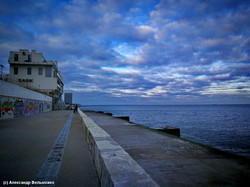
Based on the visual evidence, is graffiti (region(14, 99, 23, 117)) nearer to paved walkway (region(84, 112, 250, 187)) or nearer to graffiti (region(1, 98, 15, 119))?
graffiti (region(1, 98, 15, 119))

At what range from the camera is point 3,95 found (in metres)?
17.0

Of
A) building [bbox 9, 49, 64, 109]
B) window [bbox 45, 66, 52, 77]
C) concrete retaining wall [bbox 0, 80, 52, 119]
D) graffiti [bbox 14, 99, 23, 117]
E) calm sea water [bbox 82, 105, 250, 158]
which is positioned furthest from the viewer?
window [bbox 45, 66, 52, 77]

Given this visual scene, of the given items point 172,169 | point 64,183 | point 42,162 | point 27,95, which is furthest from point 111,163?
point 27,95

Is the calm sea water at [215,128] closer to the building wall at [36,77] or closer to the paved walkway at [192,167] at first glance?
the paved walkway at [192,167]

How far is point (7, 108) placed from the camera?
1819cm

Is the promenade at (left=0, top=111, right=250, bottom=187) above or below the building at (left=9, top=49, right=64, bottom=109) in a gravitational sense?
below

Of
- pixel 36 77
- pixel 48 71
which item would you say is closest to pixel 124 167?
pixel 48 71

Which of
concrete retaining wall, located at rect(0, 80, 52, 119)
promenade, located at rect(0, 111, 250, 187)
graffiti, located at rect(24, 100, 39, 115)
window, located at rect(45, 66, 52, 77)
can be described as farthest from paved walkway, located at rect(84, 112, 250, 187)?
window, located at rect(45, 66, 52, 77)

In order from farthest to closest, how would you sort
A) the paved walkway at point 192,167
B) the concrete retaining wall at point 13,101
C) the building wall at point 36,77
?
the building wall at point 36,77 → the concrete retaining wall at point 13,101 → the paved walkway at point 192,167

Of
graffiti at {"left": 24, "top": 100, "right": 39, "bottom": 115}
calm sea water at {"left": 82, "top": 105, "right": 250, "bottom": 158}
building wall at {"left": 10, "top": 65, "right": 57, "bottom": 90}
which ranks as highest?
building wall at {"left": 10, "top": 65, "right": 57, "bottom": 90}

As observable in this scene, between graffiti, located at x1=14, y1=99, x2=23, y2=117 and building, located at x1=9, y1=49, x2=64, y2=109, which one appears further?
building, located at x1=9, y1=49, x2=64, y2=109

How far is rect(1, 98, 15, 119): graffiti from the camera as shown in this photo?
17178 millimetres

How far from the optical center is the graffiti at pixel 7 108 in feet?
56.4

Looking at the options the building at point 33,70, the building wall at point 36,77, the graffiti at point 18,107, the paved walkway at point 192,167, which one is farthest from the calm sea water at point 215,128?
the building at point 33,70
